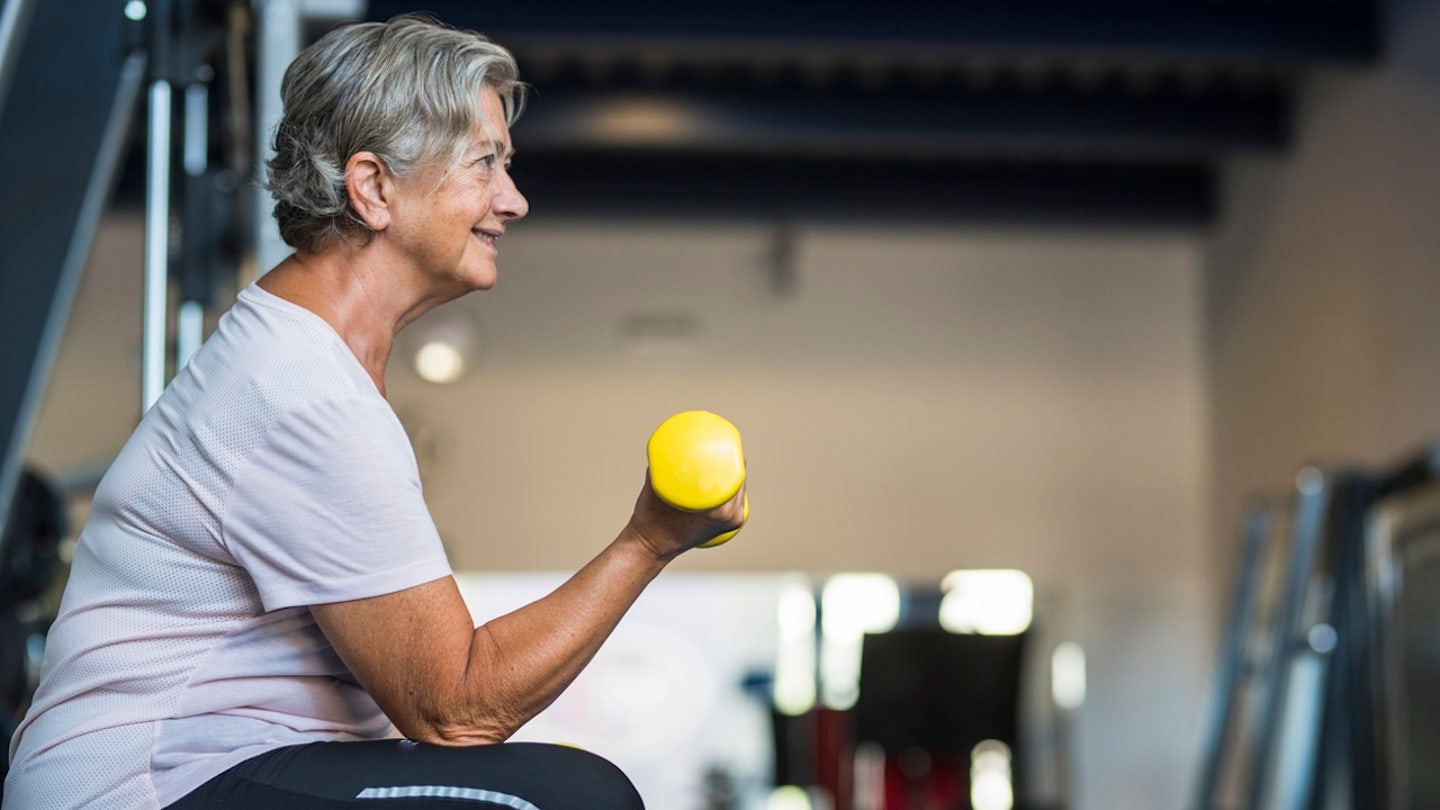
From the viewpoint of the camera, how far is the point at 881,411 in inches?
287

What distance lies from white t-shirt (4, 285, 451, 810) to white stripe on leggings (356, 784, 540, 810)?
11 cm

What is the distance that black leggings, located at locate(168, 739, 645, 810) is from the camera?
119 centimetres

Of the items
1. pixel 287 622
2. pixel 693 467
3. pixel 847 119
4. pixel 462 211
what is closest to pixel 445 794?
pixel 287 622

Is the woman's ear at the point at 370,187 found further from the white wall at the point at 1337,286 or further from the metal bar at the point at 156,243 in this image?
the white wall at the point at 1337,286

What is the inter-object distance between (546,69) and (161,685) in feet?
16.4

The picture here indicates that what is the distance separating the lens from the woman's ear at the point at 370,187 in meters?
1.34

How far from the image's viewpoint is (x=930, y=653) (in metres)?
6.39

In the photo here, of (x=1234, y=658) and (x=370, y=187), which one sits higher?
(x=370, y=187)

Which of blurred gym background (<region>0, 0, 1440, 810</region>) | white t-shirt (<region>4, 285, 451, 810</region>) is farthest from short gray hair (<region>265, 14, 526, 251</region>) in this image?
blurred gym background (<region>0, 0, 1440, 810</region>)

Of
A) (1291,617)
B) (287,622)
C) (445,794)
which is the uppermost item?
(287,622)

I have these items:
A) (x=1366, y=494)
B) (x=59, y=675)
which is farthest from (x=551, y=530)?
(x=59, y=675)

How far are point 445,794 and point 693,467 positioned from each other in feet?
0.95

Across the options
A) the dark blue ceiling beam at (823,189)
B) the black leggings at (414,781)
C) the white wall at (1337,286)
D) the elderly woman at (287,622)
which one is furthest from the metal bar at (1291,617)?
the black leggings at (414,781)

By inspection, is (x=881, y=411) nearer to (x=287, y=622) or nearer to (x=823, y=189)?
(x=823, y=189)
